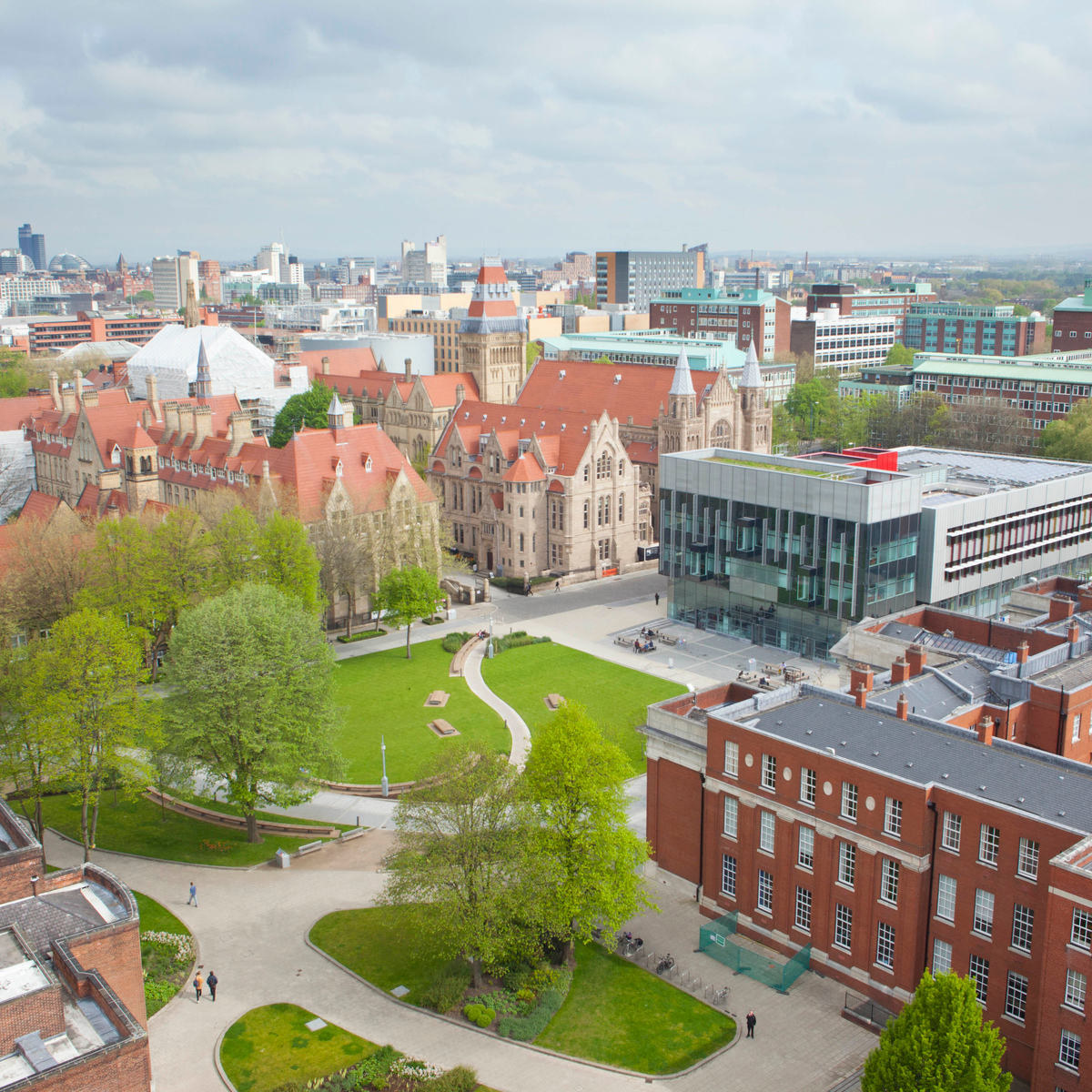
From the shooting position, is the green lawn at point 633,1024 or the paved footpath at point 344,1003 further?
the green lawn at point 633,1024

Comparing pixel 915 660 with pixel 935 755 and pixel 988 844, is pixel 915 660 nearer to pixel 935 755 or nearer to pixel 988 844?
pixel 935 755

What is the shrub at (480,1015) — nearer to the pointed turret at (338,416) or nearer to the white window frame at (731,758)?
the white window frame at (731,758)

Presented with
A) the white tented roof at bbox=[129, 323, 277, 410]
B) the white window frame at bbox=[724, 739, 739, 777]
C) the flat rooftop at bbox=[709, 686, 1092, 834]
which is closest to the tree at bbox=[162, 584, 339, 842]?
the white window frame at bbox=[724, 739, 739, 777]

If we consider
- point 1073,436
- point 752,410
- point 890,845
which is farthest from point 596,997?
point 1073,436

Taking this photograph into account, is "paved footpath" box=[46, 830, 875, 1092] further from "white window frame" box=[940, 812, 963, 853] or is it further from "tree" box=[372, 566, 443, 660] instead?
"tree" box=[372, 566, 443, 660]

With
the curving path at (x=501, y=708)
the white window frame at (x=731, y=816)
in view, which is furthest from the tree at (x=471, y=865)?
the curving path at (x=501, y=708)
